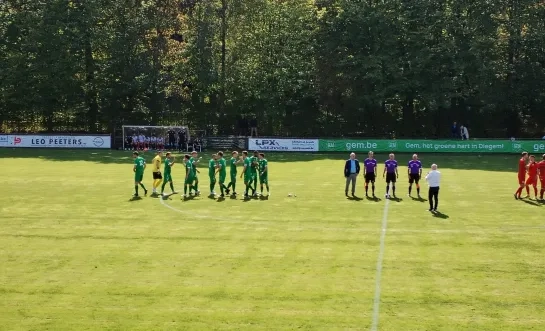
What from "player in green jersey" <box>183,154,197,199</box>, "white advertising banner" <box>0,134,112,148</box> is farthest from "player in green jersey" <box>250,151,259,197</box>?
"white advertising banner" <box>0,134,112,148</box>

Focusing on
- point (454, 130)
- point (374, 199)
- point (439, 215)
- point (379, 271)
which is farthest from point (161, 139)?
point (379, 271)

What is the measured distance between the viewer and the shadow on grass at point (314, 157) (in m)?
43.0

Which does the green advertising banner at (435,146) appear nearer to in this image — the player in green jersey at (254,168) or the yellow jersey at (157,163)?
the player in green jersey at (254,168)

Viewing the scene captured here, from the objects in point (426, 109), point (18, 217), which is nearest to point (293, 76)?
point (426, 109)

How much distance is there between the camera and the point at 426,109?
199 feet

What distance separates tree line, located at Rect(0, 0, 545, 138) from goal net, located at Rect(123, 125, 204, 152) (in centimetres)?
799

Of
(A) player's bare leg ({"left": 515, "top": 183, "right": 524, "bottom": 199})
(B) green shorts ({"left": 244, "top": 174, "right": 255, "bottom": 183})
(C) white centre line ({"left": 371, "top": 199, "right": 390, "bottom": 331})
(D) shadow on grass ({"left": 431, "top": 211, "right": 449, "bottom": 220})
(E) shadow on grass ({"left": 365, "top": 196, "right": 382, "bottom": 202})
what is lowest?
(C) white centre line ({"left": 371, "top": 199, "right": 390, "bottom": 331})

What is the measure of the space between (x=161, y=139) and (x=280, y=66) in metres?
13.3

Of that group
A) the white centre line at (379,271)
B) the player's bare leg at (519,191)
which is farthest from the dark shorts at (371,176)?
the player's bare leg at (519,191)

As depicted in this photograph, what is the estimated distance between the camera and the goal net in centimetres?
5319

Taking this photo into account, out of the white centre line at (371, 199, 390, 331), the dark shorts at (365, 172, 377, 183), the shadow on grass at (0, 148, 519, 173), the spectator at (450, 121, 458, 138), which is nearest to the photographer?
the white centre line at (371, 199, 390, 331)

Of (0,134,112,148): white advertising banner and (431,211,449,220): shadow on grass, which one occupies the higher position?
(0,134,112,148): white advertising banner

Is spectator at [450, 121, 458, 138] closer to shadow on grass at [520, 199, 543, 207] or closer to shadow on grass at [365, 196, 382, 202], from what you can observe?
shadow on grass at [520, 199, 543, 207]

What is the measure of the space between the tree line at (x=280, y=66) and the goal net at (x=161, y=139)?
7.99 meters
